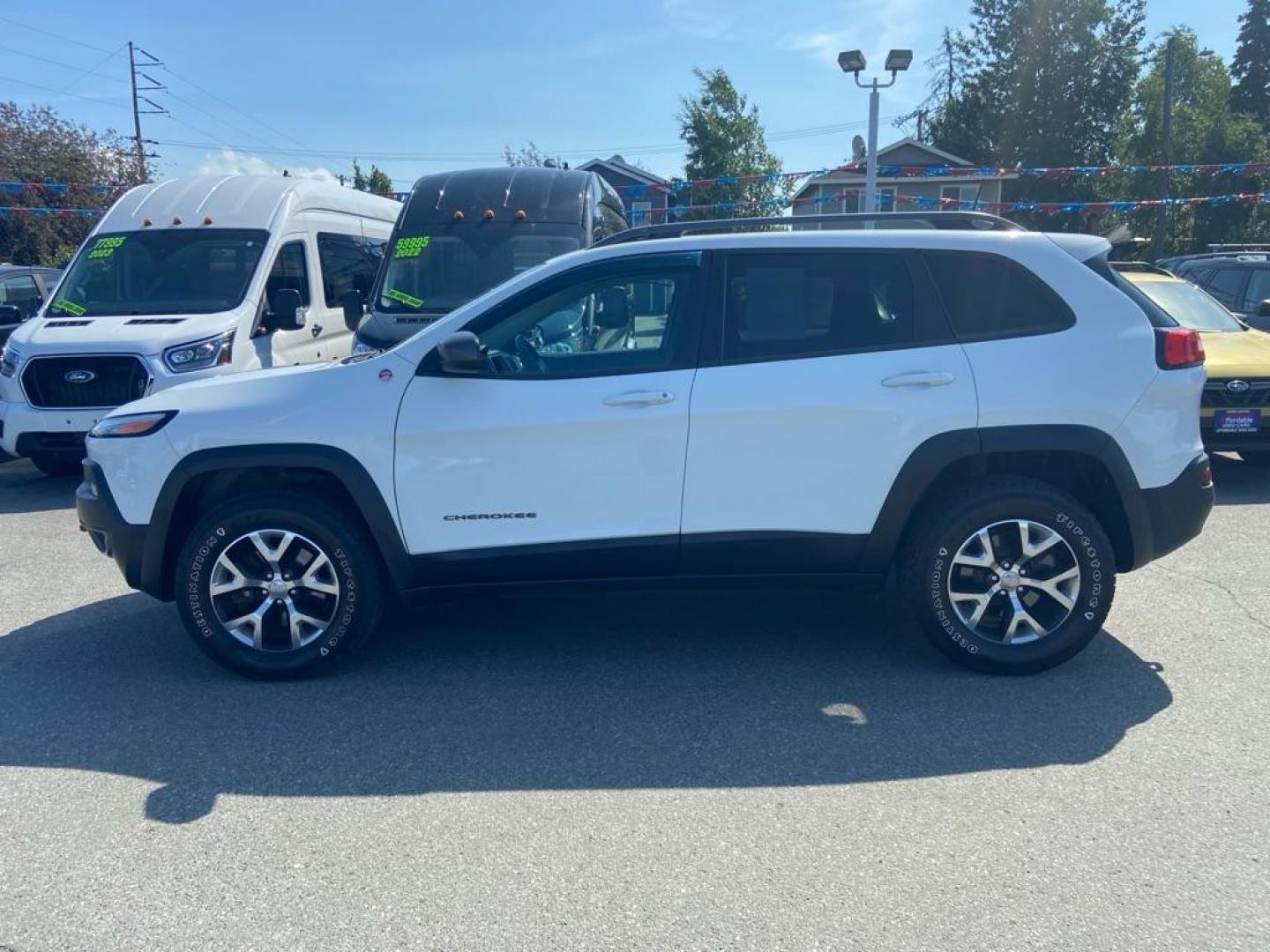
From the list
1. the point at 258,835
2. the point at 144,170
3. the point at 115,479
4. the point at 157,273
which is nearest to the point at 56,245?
the point at 144,170

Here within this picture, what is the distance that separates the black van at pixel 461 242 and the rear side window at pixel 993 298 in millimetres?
5237

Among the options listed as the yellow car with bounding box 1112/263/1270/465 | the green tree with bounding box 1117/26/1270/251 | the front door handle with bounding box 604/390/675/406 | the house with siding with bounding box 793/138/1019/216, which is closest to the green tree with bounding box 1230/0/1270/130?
the green tree with bounding box 1117/26/1270/251

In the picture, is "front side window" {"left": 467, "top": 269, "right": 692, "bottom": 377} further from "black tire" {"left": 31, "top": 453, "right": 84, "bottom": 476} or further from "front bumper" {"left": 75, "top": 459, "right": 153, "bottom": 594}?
"black tire" {"left": 31, "top": 453, "right": 84, "bottom": 476}

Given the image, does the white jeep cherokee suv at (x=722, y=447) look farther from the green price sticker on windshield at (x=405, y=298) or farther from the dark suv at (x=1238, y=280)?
the dark suv at (x=1238, y=280)

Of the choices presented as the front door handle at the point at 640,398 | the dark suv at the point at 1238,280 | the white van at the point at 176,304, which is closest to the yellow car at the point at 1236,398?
the dark suv at the point at 1238,280

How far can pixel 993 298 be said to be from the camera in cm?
441

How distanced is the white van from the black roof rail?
4.90 metres

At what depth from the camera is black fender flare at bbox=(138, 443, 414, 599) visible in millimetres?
4328

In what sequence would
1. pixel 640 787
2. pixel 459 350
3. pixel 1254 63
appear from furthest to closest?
pixel 1254 63
pixel 459 350
pixel 640 787

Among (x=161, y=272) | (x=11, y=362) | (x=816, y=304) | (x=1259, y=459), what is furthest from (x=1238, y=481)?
(x=11, y=362)

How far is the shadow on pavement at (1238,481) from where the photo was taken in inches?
312

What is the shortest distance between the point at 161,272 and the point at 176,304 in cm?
43

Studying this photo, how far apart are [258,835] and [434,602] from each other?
1.41 meters

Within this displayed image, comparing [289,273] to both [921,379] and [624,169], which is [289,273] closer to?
[921,379]
